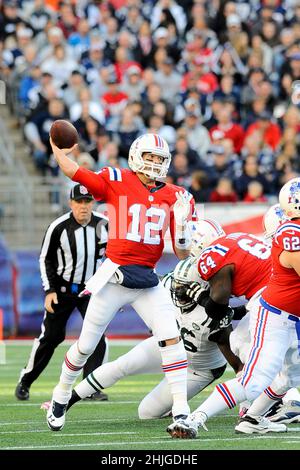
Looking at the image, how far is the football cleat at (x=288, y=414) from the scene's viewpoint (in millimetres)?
7820

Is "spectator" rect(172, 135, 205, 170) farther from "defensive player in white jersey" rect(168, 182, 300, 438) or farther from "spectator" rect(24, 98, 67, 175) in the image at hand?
"defensive player in white jersey" rect(168, 182, 300, 438)

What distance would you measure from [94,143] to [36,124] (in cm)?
88

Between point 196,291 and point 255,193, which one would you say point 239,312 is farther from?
point 255,193

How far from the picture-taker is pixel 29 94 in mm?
16469

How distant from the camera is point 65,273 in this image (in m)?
9.34

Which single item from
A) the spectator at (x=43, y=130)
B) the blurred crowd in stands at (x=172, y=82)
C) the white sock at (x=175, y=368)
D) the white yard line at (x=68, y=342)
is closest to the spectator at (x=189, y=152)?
the blurred crowd in stands at (x=172, y=82)

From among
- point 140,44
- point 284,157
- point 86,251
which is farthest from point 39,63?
point 86,251

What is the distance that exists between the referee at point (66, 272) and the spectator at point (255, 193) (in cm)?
544

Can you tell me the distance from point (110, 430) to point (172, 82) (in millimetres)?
10139

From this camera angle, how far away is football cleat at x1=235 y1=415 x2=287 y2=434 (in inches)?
282

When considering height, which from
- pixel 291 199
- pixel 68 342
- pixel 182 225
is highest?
pixel 291 199

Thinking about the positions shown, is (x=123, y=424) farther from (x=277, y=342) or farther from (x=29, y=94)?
(x=29, y=94)

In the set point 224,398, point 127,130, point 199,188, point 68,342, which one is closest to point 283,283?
point 224,398

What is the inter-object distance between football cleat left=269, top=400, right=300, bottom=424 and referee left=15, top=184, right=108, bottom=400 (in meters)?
1.71
